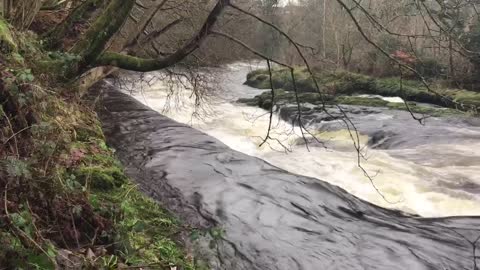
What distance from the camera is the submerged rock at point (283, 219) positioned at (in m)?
5.14

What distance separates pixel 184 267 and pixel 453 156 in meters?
8.18

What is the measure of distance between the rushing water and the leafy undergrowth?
1930 mm

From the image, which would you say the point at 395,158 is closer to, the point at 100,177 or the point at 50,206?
the point at 100,177

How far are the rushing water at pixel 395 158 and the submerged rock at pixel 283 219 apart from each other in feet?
2.27

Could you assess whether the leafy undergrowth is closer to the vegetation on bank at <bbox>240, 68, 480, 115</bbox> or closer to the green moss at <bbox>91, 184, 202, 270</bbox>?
the green moss at <bbox>91, 184, 202, 270</bbox>

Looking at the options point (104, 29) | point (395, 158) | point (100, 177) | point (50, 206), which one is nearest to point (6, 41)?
point (104, 29)

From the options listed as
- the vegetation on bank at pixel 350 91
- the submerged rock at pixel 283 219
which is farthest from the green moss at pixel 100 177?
the vegetation on bank at pixel 350 91

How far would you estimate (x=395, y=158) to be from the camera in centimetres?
1036

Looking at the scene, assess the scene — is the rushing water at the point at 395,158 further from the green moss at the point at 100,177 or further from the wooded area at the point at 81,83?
the green moss at the point at 100,177

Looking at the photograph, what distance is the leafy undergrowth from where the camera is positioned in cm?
271

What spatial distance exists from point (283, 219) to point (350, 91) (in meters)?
17.1

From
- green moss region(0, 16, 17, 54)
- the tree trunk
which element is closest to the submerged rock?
the tree trunk

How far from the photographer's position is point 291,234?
18.5 ft

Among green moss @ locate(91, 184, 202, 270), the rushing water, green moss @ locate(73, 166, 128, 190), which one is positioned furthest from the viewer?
the rushing water
